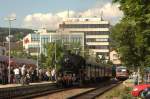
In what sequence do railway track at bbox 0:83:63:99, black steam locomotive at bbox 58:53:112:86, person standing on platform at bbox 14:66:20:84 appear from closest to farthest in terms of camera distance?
railway track at bbox 0:83:63:99 < person standing on platform at bbox 14:66:20:84 < black steam locomotive at bbox 58:53:112:86

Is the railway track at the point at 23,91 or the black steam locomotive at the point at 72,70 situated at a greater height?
the black steam locomotive at the point at 72,70

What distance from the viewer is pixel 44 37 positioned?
193750mm

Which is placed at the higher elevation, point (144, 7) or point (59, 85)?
point (144, 7)

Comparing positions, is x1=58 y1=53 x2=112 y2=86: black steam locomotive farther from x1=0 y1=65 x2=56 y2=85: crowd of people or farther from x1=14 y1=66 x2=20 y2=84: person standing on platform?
x1=14 y1=66 x2=20 y2=84: person standing on platform

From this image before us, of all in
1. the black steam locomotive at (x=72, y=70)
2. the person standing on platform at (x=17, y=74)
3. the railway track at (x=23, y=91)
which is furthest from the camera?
the black steam locomotive at (x=72, y=70)

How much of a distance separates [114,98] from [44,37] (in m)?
157

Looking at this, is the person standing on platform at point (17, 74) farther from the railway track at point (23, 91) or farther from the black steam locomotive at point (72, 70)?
the black steam locomotive at point (72, 70)

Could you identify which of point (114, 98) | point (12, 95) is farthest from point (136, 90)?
point (12, 95)

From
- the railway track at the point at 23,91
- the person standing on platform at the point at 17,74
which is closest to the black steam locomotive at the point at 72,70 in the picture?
the railway track at the point at 23,91

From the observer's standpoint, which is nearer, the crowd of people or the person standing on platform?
the person standing on platform

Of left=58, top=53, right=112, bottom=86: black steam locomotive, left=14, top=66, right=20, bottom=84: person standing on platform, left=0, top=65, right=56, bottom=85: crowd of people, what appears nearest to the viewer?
left=14, top=66, right=20, bottom=84: person standing on platform

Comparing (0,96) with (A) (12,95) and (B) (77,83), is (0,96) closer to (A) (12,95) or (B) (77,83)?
(A) (12,95)

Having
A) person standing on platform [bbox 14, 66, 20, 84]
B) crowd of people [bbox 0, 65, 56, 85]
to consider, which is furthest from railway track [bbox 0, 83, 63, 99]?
person standing on platform [bbox 14, 66, 20, 84]

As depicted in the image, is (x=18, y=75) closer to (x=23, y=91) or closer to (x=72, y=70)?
(x=23, y=91)
